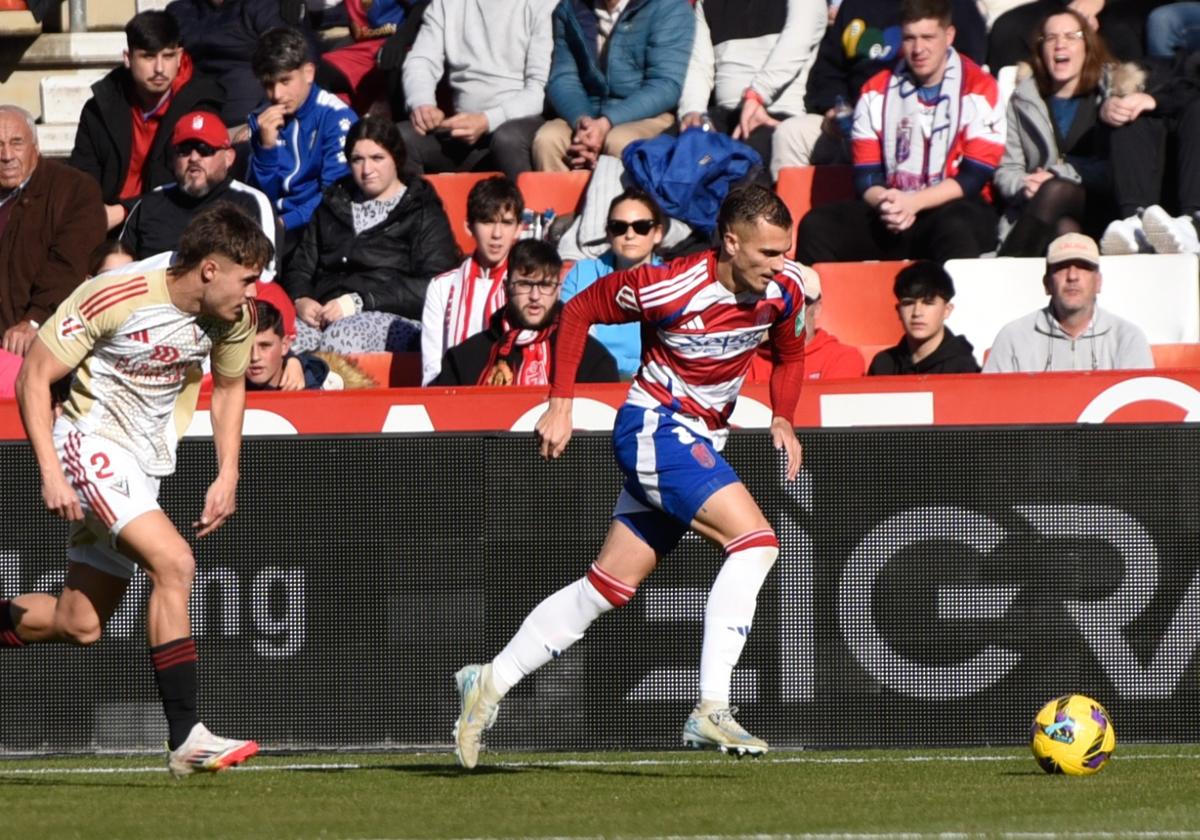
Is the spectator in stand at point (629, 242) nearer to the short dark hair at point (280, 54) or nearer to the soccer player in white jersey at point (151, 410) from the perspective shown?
the short dark hair at point (280, 54)

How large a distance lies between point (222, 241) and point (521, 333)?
11.1ft

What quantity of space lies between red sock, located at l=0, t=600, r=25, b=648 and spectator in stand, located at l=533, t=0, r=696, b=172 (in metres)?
5.90

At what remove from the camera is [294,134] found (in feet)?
41.8

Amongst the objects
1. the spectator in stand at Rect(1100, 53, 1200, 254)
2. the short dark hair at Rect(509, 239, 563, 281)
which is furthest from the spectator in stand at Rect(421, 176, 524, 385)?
the spectator in stand at Rect(1100, 53, 1200, 254)

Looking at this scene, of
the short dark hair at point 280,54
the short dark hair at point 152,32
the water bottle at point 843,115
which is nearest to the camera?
the water bottle at point 843,115

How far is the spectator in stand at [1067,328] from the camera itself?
10.1m

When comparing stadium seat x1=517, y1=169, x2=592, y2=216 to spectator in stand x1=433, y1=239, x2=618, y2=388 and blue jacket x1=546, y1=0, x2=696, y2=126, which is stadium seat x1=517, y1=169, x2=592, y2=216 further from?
spectator in stand x1=433, y1=239, x2=618, y2=388

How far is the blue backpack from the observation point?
463 inches

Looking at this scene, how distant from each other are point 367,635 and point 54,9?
9574 millimetres

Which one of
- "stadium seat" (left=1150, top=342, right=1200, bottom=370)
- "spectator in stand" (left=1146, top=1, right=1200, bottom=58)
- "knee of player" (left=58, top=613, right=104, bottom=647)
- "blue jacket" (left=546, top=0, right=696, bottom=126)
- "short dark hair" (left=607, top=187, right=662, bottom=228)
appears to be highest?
"spectator in stand" (left=1146, top=1, right=1200, bottom=58)

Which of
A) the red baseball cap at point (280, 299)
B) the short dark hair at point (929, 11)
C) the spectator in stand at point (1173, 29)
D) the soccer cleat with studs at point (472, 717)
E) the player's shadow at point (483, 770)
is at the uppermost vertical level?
the short dark hair at point (929, 11)

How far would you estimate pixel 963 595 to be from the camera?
344 inches

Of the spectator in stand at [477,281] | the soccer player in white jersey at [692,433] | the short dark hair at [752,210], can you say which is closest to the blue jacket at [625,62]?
the spectator in stand at [477,281]

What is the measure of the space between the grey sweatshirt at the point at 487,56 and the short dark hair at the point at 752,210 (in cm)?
602
